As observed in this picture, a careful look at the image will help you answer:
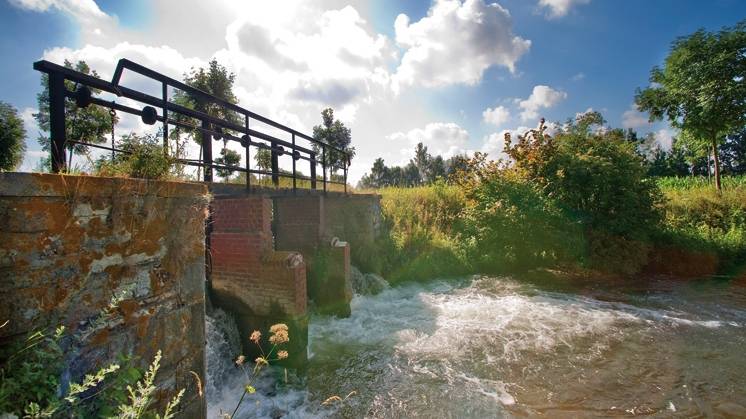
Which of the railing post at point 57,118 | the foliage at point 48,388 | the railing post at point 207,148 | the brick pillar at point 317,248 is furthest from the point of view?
the brick pillar at point 317,248

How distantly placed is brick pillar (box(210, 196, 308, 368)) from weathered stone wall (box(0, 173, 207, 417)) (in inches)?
93.2

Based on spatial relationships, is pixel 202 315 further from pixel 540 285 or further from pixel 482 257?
pixel 482 257

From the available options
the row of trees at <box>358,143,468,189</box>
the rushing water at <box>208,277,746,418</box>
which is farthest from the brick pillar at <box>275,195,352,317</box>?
the row of trees at <box>358,143,468,189</box>

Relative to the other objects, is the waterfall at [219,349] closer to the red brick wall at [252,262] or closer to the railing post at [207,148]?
the red brick wall at [252,262]

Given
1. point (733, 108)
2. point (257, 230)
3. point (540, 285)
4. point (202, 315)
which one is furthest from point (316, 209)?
point (733, 108)

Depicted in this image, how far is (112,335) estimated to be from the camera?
1.92 meters

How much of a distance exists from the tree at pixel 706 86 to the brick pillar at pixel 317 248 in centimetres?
1601

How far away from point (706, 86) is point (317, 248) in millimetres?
16726

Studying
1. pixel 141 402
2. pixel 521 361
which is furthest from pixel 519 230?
pixel 141 402

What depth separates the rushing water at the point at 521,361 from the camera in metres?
3.83

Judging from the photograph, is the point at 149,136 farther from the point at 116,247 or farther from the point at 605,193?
the point at 605,193

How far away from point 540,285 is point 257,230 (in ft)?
24.7

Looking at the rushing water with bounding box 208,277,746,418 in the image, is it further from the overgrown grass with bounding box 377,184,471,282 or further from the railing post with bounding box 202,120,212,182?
the overgrown grass with bounding box 377,184,471,282

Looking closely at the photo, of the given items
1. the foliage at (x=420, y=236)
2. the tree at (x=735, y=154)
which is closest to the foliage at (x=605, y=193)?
the foliage at (x=420, y=236)
